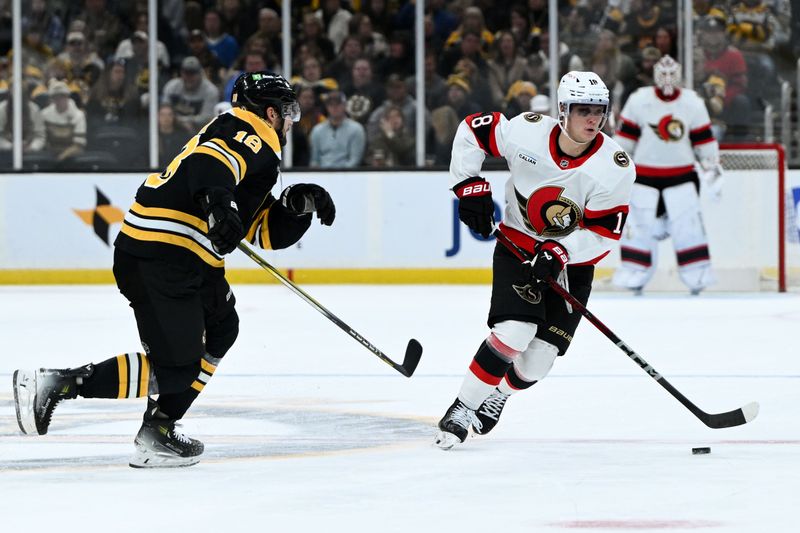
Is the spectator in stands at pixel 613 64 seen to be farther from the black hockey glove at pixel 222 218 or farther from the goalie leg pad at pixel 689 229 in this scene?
the black hockey glove at pixel 222 218

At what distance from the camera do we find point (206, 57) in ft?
33.6

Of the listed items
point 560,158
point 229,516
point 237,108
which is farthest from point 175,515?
point 560,158

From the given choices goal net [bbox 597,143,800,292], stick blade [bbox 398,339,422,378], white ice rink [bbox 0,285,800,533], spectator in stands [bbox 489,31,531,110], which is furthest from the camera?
spectator in stands [bbox 489,31,531,110]

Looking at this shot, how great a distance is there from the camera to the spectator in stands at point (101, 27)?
1023 centimetres

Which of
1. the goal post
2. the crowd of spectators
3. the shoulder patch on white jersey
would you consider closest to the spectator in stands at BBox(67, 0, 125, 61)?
the crowd of spectators

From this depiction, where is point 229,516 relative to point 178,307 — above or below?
below

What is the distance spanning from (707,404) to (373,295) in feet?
14.0

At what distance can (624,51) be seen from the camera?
32.5 feet

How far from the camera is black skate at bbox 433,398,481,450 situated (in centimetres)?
390

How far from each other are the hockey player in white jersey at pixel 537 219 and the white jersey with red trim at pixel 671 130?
500 centimetres

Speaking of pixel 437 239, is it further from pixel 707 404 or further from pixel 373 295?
pixel 707 404

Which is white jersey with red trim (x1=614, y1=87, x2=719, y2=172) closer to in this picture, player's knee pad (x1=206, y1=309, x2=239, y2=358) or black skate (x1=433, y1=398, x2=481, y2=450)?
black skate (x1=433, y1=398, x2=481, y2=450)

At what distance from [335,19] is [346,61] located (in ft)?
0.92

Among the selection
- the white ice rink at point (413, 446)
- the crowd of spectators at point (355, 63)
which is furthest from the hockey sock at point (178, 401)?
the crowd of spectators at point (355, 63)
